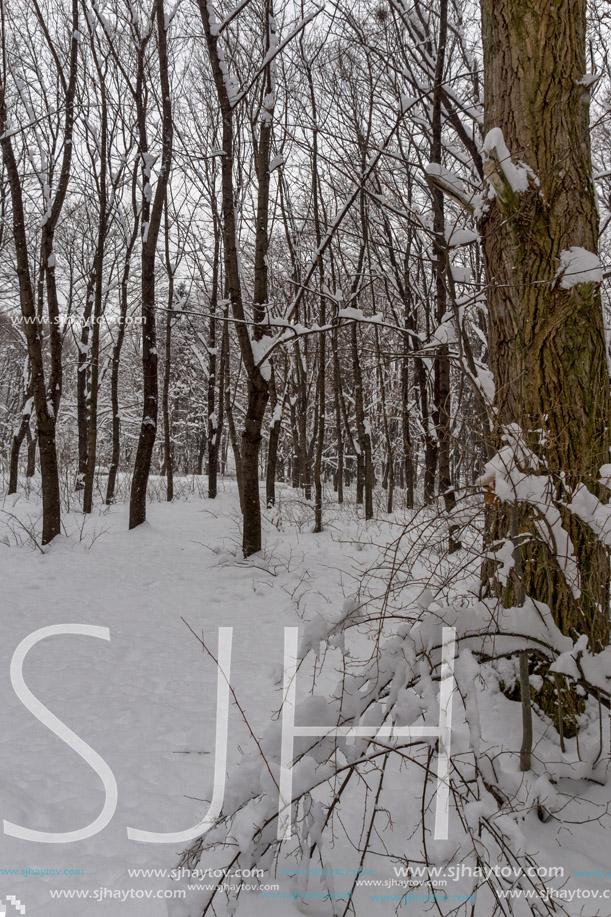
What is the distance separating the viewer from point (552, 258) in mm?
2547

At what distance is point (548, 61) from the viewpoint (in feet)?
8.51

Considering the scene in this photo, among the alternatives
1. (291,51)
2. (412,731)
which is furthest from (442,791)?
(291,51)

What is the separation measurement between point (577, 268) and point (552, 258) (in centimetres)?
13

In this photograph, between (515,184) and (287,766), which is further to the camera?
(515,184)

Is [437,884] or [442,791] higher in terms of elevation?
[442,791]

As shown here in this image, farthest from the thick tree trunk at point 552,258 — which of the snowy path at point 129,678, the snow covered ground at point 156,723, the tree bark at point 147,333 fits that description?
the tree bark at point 147,333

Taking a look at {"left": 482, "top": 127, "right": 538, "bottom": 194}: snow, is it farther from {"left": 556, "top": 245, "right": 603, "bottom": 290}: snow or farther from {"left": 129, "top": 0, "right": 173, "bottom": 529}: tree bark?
{"left": 129, "top": 0, "right": 173, "bottom": 529}: tree bark

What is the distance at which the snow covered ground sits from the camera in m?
1.89

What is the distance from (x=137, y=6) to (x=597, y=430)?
33.6 ft

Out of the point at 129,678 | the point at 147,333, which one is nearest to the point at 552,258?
the point at 129,678

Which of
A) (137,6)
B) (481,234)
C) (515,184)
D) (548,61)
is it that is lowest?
(481,234)

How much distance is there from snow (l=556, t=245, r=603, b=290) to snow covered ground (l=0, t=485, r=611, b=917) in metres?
1.57

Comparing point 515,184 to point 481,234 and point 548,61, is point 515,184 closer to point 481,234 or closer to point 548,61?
point 481,234

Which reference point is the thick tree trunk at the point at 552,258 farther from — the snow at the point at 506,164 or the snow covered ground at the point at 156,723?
the snow covered ground at the point at 156,723
